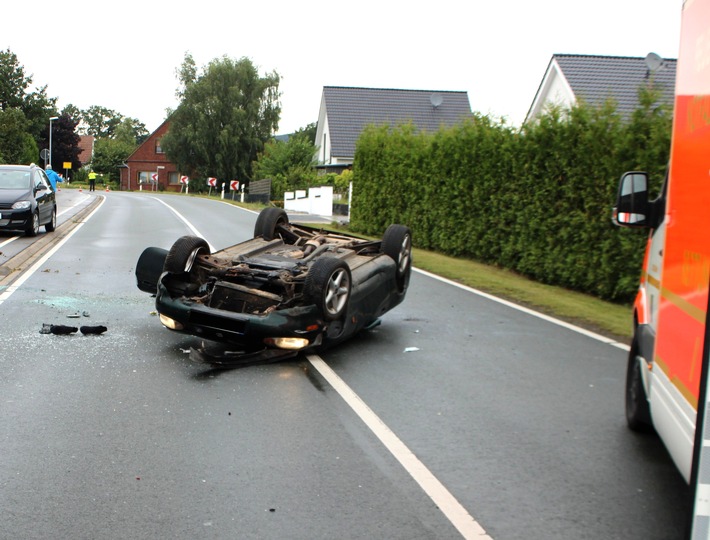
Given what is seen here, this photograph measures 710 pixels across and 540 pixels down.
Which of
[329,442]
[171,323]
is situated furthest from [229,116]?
[329,442]

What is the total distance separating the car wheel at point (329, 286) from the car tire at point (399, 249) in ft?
4.63

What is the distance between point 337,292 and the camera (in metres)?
7.94

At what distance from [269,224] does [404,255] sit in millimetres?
1828

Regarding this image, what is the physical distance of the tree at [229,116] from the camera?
78.9 meters

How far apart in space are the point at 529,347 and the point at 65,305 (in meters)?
5.87

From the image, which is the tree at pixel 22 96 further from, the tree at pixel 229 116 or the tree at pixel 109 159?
the tree at pixel 109 159

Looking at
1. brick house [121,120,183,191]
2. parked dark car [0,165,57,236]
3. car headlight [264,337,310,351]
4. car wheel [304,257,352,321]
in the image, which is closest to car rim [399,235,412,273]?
car wheel [304,257,352,321]

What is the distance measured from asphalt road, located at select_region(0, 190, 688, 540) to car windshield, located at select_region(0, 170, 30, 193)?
1269 centimetres

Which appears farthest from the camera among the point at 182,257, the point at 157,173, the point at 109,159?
the point at 109,159

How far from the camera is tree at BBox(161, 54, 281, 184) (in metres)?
78.9

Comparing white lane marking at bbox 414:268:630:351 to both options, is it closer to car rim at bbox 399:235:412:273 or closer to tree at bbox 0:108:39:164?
car rim at bbox 399:235:412:273

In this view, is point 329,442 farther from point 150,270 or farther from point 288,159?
point 288,159

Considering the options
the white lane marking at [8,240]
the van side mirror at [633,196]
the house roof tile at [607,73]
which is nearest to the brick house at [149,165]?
the house roof tile at [607,73]

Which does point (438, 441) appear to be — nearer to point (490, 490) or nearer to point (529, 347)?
point (490, 490)
